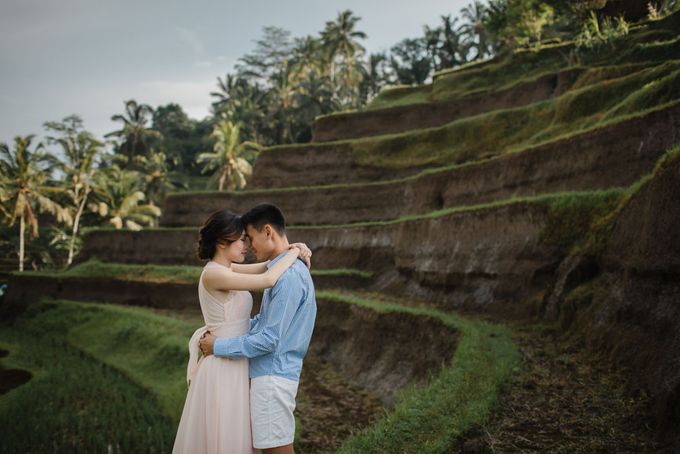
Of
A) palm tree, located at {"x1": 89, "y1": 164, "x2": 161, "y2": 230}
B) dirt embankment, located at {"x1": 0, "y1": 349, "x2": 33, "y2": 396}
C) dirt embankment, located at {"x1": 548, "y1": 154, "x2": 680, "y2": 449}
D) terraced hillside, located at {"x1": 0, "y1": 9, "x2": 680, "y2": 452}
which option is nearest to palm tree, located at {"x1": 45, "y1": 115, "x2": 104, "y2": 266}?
palm tree, located at {"x1": 89, "y1": 164, "x2": 161, "y2": 230}

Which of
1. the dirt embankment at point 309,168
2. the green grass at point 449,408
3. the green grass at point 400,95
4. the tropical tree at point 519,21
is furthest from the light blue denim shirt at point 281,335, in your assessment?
the green grass at point 400,95

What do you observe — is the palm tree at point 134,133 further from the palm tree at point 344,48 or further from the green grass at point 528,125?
the green grass at point 528,125

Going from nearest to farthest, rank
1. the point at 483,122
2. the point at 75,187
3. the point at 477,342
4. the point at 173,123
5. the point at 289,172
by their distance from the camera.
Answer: the point at 477,342 → the point at 483,122 → the point at 289,172 → the point at 75,187 → the point at 173,123

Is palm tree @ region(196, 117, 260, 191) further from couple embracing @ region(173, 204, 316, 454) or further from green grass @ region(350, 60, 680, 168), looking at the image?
couple embracing @ region(173, 204, 316, 454)

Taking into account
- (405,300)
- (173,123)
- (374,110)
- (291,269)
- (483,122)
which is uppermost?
(173,123)

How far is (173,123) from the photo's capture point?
62.9m

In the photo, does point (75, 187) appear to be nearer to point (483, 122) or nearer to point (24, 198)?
point (24, 198)

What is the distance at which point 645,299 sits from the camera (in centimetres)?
549

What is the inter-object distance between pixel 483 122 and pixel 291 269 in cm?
1912

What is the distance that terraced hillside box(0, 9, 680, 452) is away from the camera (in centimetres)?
543

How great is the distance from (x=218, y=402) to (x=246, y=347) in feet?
1.34

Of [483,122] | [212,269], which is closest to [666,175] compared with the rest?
[212,269]

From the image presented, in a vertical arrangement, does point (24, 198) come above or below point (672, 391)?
above

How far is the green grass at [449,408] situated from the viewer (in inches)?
177
